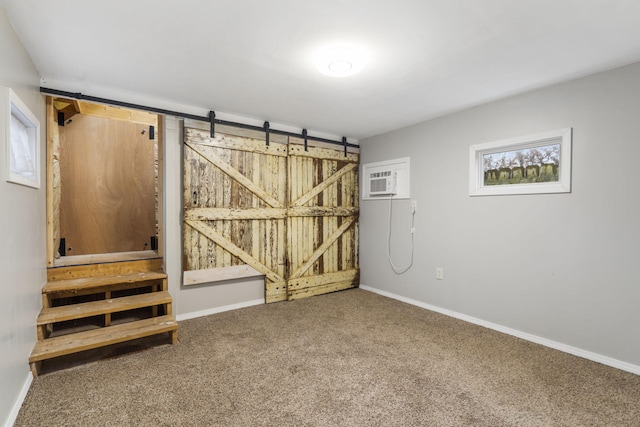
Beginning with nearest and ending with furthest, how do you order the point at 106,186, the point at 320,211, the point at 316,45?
1. the point at 316,45
2. the point at 106,186
3. the point at 320,211

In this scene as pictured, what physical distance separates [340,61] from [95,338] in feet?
9.19

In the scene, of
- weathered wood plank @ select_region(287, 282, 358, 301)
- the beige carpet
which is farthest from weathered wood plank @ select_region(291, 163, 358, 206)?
the beige carpet

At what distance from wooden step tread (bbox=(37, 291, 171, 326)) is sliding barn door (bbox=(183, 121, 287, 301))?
20.7 inches

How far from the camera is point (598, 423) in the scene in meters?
1.71

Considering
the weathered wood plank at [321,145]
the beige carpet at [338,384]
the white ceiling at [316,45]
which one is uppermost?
the white ceiling at [316,45]

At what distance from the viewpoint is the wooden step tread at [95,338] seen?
6.99 ft

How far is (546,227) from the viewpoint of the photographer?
2703 mm

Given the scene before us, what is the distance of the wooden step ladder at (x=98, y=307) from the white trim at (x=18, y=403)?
112mm

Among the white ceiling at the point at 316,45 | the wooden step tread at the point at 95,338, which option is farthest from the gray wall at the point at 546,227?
the wooden step tread at the point at 95,338

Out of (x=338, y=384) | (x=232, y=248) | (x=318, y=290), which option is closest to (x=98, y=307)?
(x=232, y=248)

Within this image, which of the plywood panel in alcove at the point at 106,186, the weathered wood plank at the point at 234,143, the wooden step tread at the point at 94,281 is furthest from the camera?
the plywood panel in alcove at the point at 106,186

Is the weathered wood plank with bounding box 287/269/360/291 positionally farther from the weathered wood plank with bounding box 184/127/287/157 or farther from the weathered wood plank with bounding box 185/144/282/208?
the weathered wood plank with bounding box 184/127/287/157

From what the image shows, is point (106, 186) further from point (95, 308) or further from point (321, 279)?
point (321, 279)

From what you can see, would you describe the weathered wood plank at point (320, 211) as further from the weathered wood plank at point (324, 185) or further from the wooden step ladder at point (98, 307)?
the wooden step ladder at point (98, 307)
